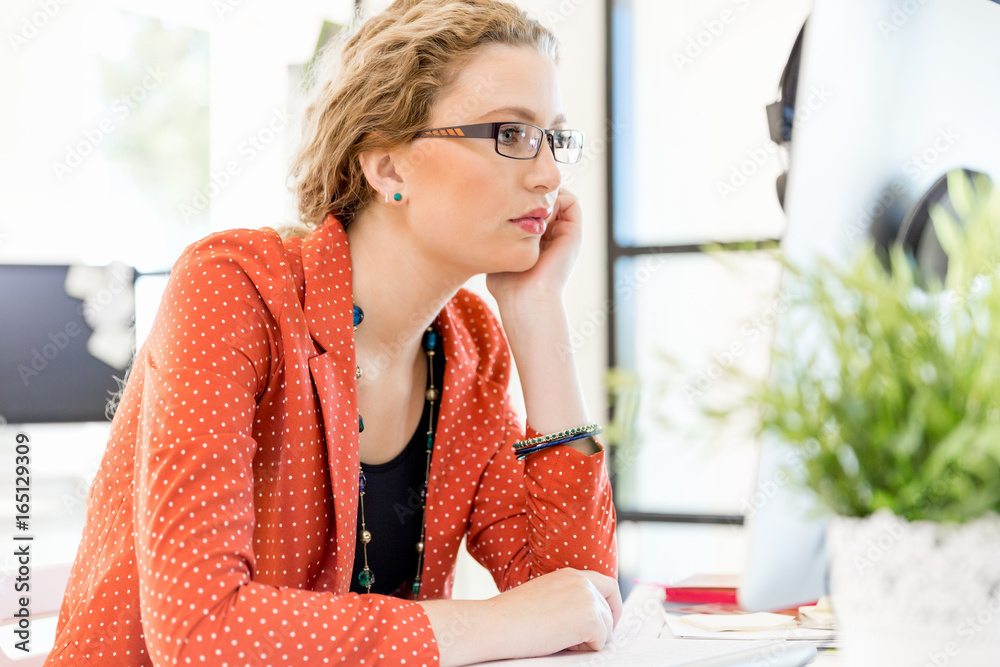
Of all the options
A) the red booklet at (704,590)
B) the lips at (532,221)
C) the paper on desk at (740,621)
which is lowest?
the red booklet at (704,590)

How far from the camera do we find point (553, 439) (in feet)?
3.76

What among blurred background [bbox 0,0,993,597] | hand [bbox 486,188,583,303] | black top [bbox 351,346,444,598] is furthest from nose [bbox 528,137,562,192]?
blurred background [bbox 0,0,993,597]

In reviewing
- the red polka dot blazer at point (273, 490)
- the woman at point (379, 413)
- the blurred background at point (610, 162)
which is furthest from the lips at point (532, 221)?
the blurred background at point (610, 162)

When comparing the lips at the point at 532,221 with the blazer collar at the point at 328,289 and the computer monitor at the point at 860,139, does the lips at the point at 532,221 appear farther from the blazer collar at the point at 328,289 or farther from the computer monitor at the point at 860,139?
the computer monitor at the point at 860,139

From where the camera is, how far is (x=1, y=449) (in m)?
1.44

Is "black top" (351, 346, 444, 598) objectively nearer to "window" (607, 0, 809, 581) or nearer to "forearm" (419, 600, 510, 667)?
"forearm" (419, 600, 510, 667)

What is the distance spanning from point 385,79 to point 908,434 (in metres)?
0.98

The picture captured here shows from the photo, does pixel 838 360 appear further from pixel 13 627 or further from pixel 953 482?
pixel 13 627

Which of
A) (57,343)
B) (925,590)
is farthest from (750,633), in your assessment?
(57,343)

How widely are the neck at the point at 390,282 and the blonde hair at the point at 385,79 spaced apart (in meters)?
0.07

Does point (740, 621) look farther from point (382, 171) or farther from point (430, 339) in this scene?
point (382, 171)

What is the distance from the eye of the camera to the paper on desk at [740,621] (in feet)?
3.23

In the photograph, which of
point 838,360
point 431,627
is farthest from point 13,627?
point 838,360

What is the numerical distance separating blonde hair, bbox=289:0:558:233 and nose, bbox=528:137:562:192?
0.17m
